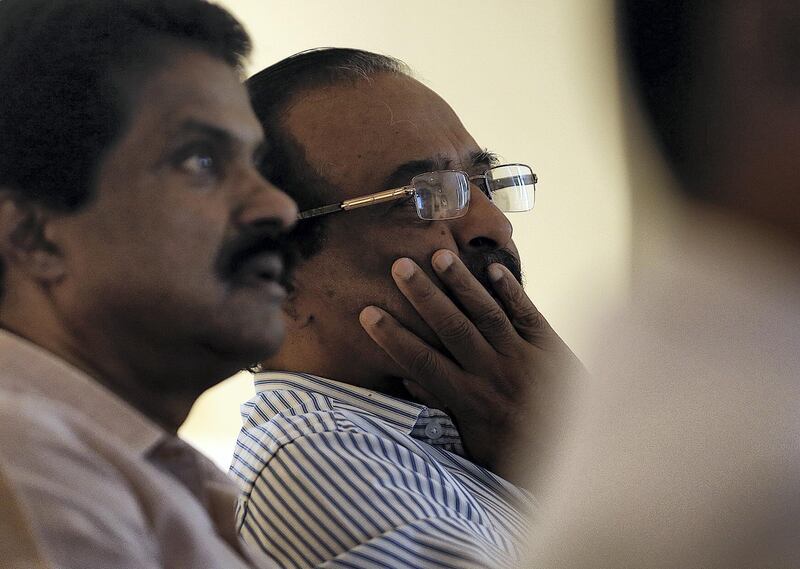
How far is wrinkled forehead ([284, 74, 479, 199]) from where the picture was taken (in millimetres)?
796

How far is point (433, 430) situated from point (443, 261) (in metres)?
0.15

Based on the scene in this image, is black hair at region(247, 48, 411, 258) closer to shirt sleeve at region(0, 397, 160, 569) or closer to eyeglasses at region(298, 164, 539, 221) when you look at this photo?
eyeglasses at region(298, 164, 539, 221)

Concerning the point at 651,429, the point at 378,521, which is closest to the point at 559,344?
the point at 378,521

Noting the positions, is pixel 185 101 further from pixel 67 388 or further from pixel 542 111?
pixel 542 111

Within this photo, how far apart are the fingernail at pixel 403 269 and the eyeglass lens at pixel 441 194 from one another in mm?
43

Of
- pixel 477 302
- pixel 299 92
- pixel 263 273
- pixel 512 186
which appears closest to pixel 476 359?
pixel 477 302

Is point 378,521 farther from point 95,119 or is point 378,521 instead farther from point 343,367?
point 95,119

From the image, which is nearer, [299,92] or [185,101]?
[185,101]

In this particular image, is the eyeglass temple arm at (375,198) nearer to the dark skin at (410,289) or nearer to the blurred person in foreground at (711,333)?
the dark skin at (410,289)

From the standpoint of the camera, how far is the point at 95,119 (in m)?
0.43

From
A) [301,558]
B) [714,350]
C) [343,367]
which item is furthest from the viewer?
[343,367]

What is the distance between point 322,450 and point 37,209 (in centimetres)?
33

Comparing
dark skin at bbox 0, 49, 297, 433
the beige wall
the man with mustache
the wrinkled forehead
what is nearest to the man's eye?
dark skin at bbox 0, 49, 297, 433

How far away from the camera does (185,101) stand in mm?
438
